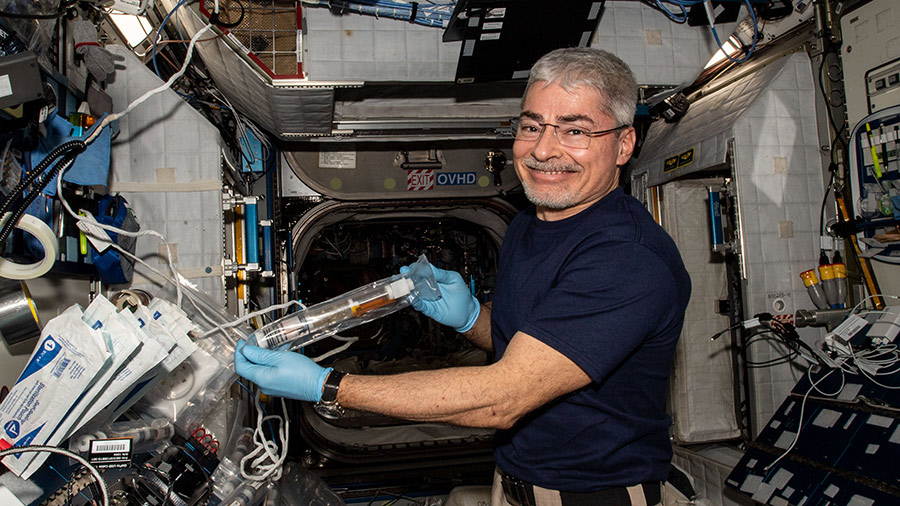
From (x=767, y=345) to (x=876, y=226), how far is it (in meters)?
0.87

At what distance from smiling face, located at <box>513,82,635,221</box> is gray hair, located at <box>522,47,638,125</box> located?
0.9 inches

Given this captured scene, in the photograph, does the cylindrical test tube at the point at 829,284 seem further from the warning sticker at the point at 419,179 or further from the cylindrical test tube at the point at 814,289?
the warning sticker at the point at 419,179

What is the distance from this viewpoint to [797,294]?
127 inches

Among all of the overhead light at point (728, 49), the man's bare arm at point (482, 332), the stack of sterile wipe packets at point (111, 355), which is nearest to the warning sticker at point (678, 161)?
the overhead light at point (728, 49)

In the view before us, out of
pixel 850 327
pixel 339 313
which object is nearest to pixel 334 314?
pixel 339 313

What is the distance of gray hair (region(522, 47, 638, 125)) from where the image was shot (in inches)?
72.3

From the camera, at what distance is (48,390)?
1494 mm

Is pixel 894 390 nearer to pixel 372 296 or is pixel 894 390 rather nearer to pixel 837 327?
pixel 837 327

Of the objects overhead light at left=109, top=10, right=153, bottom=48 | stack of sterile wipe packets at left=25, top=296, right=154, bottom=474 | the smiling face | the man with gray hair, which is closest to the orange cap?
the man with gray hair

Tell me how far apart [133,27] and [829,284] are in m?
4.28

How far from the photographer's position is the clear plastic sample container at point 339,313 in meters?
2.02

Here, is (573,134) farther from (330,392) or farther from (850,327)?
(850,327)

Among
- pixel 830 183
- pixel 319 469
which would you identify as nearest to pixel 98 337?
pixel 830 183

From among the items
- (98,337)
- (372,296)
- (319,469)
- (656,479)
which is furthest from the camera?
(319,469)
